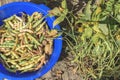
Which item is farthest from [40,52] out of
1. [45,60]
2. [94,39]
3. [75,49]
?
[94,39]

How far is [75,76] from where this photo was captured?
2703mm

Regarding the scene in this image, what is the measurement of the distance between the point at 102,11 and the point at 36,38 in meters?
0.54

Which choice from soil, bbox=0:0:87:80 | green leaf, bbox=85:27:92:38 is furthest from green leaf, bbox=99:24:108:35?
soil, bbox=0:0:87:80

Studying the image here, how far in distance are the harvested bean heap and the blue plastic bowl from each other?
4 centimetres

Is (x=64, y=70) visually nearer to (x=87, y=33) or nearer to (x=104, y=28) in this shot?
(x=87, y=33)

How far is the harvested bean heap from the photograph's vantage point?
8.38 ft

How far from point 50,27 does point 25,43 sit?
0.76 ft

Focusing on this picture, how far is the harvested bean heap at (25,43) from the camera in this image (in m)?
2.55

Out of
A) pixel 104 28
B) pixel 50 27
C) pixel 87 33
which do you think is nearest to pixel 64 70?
pixel 50 27

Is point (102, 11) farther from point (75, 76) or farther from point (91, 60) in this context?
point (75, 76)

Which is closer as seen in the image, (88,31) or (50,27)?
(88,31)

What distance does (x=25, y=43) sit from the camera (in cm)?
257

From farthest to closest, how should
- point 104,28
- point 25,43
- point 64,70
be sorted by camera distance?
point 64,70, point 25,43, point 104,28

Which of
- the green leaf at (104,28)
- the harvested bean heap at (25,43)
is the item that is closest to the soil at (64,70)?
the harvested bean heap at (25,43)
